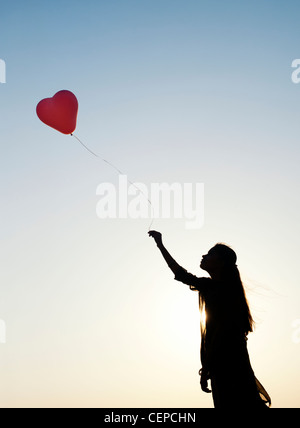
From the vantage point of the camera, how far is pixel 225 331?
11.8ft

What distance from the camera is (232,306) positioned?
3713mm

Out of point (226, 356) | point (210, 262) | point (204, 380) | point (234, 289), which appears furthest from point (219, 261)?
point (204, 380)

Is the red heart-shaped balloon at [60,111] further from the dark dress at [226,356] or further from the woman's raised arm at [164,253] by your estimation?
the dark dress at [226,356]

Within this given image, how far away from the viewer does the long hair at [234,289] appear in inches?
146

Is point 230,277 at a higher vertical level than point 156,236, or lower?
lower

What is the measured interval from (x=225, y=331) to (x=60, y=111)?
3776 millimetres

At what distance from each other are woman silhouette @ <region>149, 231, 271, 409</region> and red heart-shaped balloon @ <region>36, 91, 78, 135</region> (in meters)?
2.84

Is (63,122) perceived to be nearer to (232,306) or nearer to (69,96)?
(69,96)

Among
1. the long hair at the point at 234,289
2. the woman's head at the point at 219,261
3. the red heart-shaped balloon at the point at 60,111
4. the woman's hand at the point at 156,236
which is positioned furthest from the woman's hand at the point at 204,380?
the red heart-shaped balloon at the point at 60,111

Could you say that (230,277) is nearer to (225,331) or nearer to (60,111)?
(225,331)

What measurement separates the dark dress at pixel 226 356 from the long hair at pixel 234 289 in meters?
0.02
